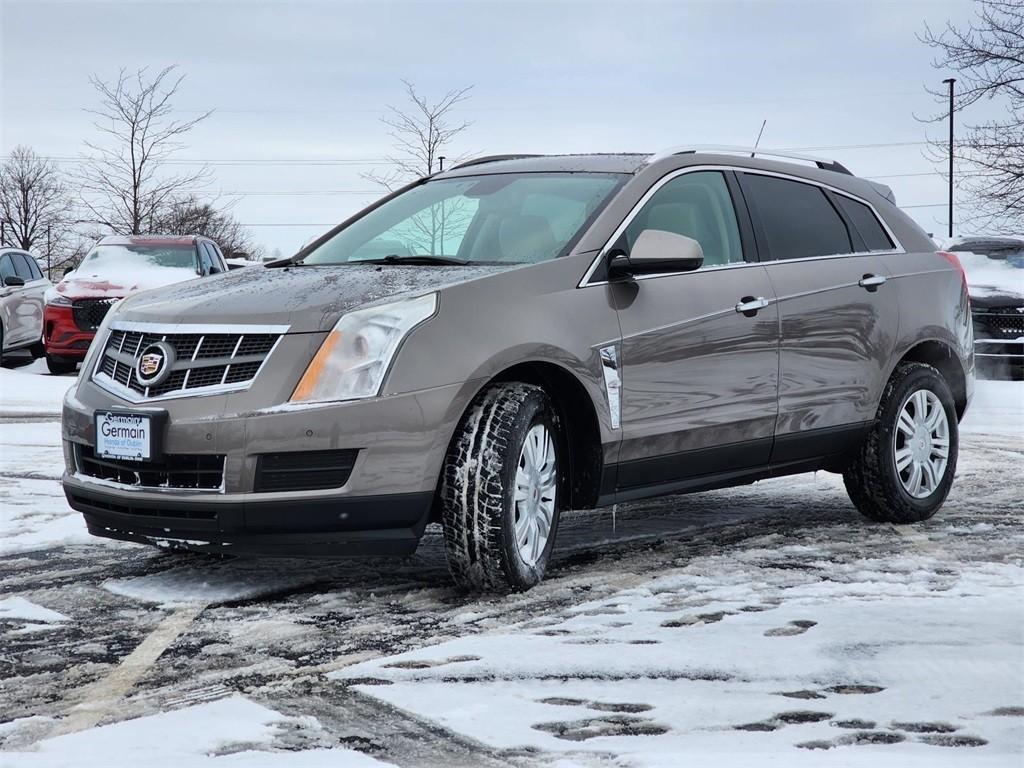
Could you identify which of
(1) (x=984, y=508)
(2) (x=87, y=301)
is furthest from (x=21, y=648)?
(2) (x=87, y=301)

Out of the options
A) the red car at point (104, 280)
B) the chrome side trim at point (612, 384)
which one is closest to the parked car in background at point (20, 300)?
the red car at point (104, 280)

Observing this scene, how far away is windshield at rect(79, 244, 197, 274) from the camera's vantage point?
17.1 metres

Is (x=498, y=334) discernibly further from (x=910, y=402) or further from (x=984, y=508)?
(x=984, y=508)

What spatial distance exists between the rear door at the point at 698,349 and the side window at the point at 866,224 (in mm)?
981

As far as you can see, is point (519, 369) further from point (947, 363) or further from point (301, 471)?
point (947, 363)

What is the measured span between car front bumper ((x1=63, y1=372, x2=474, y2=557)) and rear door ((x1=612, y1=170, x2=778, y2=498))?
36.7 inches

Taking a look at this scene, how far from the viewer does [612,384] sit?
16.7ft

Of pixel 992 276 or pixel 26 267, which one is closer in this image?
pixel 992 276

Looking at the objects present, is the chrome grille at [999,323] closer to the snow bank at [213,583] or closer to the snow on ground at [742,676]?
the snow on ground at [742,676]

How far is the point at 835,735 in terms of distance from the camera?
3299mm

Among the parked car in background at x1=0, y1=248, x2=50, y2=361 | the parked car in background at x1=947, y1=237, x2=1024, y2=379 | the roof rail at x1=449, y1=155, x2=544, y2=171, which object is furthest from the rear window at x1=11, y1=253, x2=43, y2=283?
the roof rail at x1=449, y1=155, x2=544, y2=171

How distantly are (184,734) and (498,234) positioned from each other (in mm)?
2744

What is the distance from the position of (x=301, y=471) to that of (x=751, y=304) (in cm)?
A: 224

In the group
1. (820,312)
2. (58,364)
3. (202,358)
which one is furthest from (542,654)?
(58,364)
